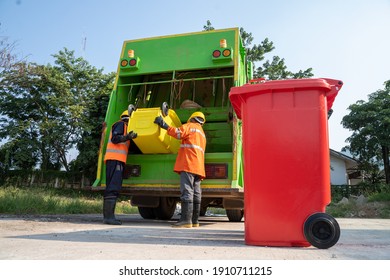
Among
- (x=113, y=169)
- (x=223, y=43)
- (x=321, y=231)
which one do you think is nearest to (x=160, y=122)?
(x=113, y=169)

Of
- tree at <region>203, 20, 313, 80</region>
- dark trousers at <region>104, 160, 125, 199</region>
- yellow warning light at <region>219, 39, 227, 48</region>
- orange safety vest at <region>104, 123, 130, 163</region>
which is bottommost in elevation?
dark trousers at <region>104, 160, 125, 199</region>

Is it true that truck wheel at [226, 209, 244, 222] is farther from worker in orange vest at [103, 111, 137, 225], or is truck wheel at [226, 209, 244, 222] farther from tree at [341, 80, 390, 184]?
tree at [341, 80, 390, 184]

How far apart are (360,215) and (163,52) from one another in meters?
7.80

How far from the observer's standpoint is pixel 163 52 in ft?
16.4

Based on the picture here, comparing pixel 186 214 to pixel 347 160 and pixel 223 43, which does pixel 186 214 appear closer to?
pixel 223 43

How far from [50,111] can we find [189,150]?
632 inches

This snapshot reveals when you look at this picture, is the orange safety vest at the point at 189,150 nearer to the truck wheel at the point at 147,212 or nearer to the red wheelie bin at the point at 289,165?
the red wheelie bin at the point at 289,165

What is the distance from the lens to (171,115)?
4.50 metres

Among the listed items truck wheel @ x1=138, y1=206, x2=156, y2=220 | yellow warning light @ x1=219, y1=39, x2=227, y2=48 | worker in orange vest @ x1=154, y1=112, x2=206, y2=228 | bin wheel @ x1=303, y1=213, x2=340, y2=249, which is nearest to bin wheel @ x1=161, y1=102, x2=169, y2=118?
worker in orange vest @ x1=154, y1=112, x2=206, y2=228

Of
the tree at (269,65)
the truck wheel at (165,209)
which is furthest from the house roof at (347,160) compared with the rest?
the truck wheel at (165,209)

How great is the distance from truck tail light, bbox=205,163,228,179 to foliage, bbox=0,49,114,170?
13080mm

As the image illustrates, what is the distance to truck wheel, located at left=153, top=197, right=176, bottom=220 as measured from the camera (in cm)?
561

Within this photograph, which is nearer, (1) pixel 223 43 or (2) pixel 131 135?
(2) pixel 131 135
